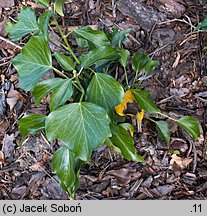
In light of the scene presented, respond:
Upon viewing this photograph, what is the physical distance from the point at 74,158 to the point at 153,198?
35 centimetres

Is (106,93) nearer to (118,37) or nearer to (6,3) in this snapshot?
(118,37)

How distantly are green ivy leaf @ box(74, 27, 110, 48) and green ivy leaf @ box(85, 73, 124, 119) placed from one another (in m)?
0.14

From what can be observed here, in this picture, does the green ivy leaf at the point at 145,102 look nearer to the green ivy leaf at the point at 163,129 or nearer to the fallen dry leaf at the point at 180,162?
the green ivy leaf at the point at 163,129

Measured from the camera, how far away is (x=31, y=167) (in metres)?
1.43

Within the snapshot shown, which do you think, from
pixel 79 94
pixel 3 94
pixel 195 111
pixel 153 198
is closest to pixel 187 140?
pixel 195 111

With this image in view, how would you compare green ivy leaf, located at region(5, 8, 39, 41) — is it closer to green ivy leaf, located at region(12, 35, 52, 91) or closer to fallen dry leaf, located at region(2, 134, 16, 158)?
green ivy leaf, located at region(12, 35, 52, 91)

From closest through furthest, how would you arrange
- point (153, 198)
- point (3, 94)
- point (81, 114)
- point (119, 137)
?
point (81, 114) → point (119, 137) → point (153, 198) → point (3, 94)

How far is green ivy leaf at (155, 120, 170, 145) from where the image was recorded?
1.33 metres

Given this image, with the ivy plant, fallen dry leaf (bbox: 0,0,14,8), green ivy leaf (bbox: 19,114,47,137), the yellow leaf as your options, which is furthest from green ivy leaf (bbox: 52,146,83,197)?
fallen dry leaf (bbox: 0,0,14,8)

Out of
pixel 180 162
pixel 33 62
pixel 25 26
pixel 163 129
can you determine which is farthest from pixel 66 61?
pixel 180 162

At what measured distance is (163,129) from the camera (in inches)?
52.7

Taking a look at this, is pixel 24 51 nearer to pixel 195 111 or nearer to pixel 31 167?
pixel 31 167

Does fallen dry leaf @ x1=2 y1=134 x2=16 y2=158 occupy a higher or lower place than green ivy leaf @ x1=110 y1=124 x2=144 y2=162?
lower

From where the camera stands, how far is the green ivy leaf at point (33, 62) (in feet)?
3.64
